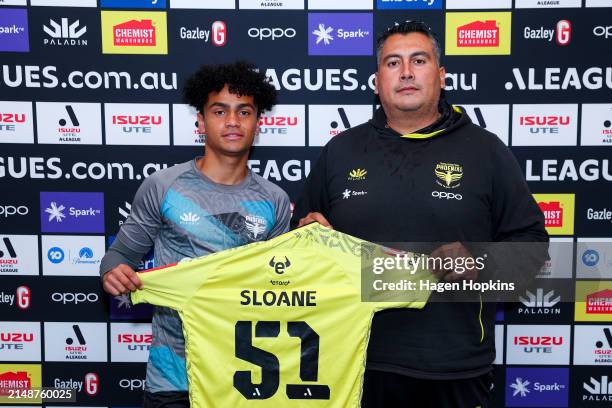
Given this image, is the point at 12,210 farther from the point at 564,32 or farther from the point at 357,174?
the point at 564,32

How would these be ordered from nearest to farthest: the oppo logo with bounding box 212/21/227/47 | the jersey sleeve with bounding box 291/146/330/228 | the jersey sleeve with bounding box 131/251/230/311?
the jersey sleeve with bounding box 131/251/230/311
the jersey sleeve with bounding box 291/146/330/228
the oppo logo with bounding box 212/21/227/47

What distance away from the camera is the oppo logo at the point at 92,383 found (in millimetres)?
2547

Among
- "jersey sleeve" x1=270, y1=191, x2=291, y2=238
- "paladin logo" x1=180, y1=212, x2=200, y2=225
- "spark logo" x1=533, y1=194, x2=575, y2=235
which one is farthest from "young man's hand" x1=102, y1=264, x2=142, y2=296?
"spark logo" x1=533, y1=194, x2=575, y2=235

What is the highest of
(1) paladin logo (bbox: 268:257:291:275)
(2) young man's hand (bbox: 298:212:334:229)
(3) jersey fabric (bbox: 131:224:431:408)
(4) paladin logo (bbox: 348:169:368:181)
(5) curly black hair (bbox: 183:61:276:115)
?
(5) curly black hair (bbox: 183:61:276:115)

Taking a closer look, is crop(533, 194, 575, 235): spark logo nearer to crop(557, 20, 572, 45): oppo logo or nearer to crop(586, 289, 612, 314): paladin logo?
crop(586, 289, 612, 314): paladin logo

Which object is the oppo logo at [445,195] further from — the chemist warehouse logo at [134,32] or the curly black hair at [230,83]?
the chemist warehouse logo at [134,32]

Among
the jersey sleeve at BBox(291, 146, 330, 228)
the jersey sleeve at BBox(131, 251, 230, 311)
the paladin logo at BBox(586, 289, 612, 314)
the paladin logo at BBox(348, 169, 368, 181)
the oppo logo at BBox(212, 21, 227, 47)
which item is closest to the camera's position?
the jersey sleeve at BBox(131, 251, 230, 311)

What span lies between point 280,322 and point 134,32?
1.48 meters

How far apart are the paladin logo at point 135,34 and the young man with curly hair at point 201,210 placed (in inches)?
25.6

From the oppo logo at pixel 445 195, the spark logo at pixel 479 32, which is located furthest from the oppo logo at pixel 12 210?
the spark logo at pixel 479 32

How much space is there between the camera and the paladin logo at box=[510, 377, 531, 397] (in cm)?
252

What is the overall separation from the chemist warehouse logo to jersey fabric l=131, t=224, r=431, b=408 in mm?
1219

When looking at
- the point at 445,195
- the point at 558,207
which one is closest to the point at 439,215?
the point at 445,195

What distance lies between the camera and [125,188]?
2455 mm
